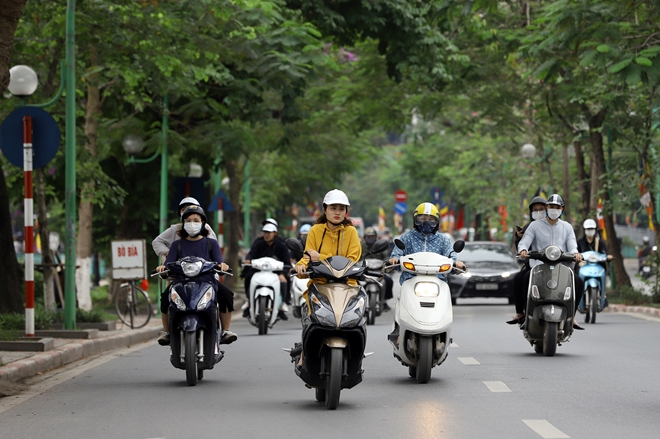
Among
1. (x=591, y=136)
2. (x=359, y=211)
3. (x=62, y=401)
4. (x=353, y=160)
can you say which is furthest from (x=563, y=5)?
(x=359, y=211)

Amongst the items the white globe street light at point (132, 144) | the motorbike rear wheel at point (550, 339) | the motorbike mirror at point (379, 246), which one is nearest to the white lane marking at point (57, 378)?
the motorbike mirror at point (379, 246)

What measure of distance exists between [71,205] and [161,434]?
32.0 feet

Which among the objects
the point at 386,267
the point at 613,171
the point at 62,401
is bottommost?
the point at 62,401

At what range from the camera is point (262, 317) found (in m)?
18.4

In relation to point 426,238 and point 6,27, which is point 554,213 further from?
point 6,27

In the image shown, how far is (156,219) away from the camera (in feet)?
94.0

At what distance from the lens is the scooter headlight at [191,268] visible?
36.9 feet

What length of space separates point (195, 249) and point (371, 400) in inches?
109

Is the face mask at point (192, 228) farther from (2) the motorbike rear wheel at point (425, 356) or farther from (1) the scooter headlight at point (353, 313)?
(1) the scooter headlight at point (353, 313)

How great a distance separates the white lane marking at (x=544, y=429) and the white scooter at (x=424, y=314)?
8.15ft

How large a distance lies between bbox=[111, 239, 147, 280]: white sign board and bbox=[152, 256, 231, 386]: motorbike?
960 centimetres

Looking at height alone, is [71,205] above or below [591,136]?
below

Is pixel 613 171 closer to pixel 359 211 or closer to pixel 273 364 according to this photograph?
pixel 273 364

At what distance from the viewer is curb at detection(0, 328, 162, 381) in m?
12.2
